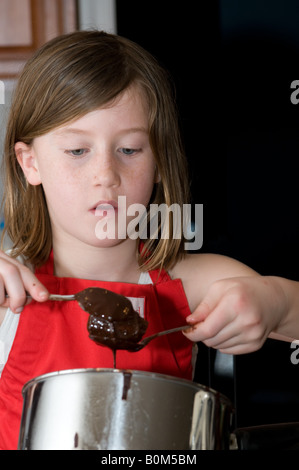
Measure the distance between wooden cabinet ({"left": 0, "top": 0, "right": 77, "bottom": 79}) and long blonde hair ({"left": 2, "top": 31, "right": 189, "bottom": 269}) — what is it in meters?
0.99

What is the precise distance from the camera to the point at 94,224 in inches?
46.4

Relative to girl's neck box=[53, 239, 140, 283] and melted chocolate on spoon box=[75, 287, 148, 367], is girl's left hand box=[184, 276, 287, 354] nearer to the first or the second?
melted chocolate on spoon box=[75, 287, 148, 367]

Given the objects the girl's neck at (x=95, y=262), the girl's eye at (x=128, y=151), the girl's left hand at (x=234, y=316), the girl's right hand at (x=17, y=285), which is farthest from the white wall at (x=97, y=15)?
the girl's left hand at (x=234, y=316)

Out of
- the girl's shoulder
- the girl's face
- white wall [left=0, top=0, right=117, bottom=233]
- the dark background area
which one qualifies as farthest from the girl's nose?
white wall [left=0, top=0, right=117, bottom=233]

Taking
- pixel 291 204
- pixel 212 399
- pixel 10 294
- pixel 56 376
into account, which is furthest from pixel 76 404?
pixel 291 204

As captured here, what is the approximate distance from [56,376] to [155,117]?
608 mm

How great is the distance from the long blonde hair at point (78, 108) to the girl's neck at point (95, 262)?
3cm

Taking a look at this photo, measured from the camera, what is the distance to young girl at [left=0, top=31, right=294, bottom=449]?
1.10m

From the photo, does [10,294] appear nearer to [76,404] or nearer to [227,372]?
[76,404]

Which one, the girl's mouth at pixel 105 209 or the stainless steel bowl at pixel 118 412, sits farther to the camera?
the girl's mouth at pixel 105 209

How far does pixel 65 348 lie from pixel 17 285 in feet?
0.88

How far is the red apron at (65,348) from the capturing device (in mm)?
1204

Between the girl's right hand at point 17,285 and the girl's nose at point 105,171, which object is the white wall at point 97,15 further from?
the girl's right hand at point 17,285

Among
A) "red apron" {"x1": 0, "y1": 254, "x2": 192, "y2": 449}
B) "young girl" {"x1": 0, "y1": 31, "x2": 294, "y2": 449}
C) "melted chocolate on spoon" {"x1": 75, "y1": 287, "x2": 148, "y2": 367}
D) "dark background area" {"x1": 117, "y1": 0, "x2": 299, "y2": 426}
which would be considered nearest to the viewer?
"melted chocolate on spoon" {"x1": 75, "y1": 287, "x2": 148, "y2": 367}
